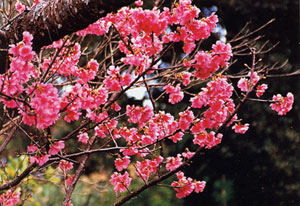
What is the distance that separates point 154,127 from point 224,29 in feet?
8.55

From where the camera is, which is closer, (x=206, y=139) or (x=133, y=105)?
(x=133, y=105)

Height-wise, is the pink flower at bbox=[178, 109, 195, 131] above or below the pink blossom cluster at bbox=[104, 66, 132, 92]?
below

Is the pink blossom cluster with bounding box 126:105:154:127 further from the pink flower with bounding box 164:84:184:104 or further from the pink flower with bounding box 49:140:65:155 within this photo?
the pink flower with bounding box 49:140:65:155

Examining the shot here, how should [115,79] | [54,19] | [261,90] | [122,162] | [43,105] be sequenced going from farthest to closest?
[261,90] → [122,162] → [115,79] → [54,19] → [43,105]

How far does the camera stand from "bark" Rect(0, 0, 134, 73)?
4.66 ft

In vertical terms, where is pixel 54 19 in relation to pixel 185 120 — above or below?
above

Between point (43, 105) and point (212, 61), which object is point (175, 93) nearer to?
point (212, 61)

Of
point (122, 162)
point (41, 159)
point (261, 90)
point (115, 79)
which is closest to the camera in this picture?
point (41, 159)

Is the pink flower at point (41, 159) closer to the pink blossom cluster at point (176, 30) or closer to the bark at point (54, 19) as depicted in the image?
the bark at point (54, 19)

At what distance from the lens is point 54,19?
5.03 ft

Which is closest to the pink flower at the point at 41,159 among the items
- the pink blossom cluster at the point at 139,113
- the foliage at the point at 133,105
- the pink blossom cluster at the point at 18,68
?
the foliage at the point at 133,105

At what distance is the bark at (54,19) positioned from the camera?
1.42 metres

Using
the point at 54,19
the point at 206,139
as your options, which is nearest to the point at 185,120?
the point at 206,139

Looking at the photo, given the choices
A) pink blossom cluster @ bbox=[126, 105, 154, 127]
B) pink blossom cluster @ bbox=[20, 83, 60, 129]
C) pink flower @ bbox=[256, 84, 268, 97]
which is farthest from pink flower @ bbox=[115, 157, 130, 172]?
pink flower @ bbox=[256, 84, 268, 97]
